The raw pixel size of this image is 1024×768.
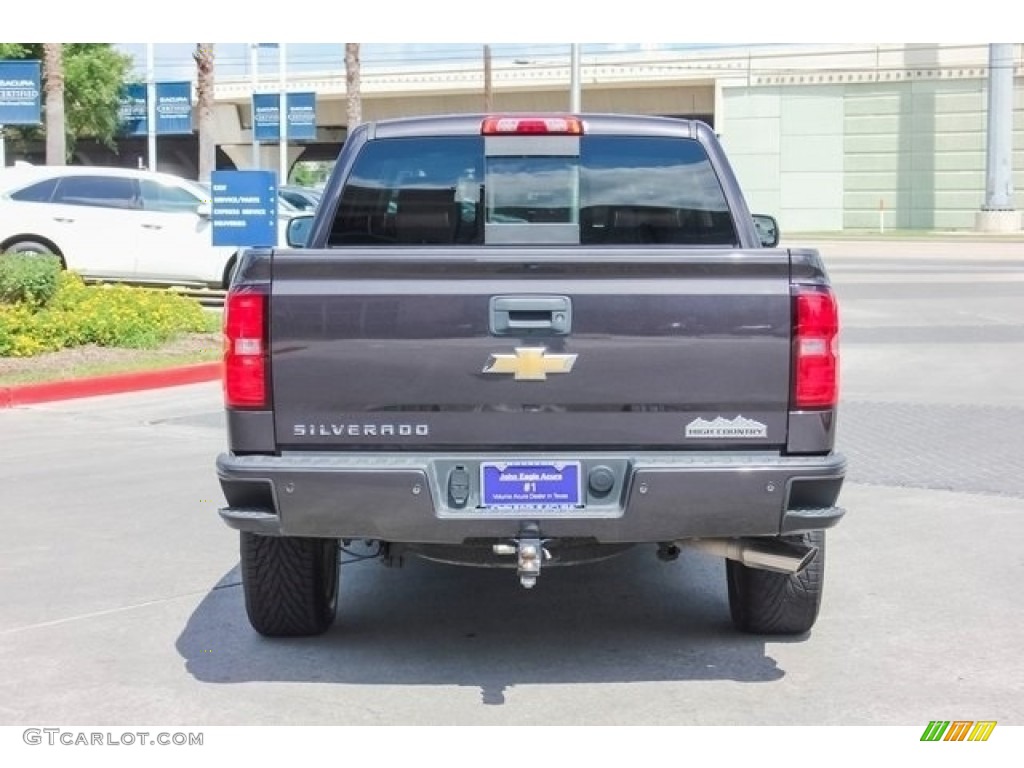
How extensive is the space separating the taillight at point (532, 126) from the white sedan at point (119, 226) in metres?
14.1

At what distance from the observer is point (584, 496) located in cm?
501

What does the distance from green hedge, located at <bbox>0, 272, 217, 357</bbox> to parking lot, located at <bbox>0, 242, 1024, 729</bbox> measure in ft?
13.8

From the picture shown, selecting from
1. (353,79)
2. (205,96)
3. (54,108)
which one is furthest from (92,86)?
(54,108)

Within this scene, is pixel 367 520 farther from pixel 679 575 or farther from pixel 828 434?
pixel 679 575

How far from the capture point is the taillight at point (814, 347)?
4.91 metres

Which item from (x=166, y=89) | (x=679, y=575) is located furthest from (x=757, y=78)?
(x=679, y=575)

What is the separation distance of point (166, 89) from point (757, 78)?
23.5m

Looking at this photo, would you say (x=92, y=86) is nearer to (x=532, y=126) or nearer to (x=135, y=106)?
(x=135, y=106)

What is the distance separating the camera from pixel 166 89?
5150 cm

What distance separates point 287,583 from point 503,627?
95 centimetres

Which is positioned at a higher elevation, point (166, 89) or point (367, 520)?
point (166, 89)

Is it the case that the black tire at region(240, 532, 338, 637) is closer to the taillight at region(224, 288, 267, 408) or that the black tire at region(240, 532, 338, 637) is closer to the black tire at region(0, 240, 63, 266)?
the taillight at region(224, 288, 267, 408)
